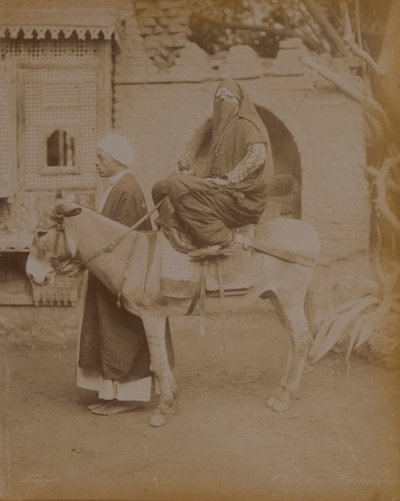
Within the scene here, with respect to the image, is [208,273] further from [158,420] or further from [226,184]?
[158,420]

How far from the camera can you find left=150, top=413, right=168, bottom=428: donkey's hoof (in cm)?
409

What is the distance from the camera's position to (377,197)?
497 cm

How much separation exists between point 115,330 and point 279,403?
3.69 feet

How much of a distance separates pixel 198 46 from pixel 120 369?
2667 mm

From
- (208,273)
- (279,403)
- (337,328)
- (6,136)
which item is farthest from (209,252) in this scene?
(6,136)

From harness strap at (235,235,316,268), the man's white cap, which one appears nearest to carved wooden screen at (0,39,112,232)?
the man's white cap

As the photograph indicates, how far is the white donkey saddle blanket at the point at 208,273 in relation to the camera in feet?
13.4

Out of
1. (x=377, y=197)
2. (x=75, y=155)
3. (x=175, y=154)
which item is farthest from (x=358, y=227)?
(x=75, y=155)

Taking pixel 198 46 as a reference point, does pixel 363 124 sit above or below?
below

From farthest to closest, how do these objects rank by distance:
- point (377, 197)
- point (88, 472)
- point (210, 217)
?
1. point (377, 197)
2. point (210, 217)
3. point (88, 472)

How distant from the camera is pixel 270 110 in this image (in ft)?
17.5

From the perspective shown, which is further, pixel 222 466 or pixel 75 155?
pixel 75 155

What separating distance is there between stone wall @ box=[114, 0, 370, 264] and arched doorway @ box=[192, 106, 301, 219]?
10 centimetres

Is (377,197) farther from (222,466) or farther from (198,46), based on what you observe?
(222,466)
